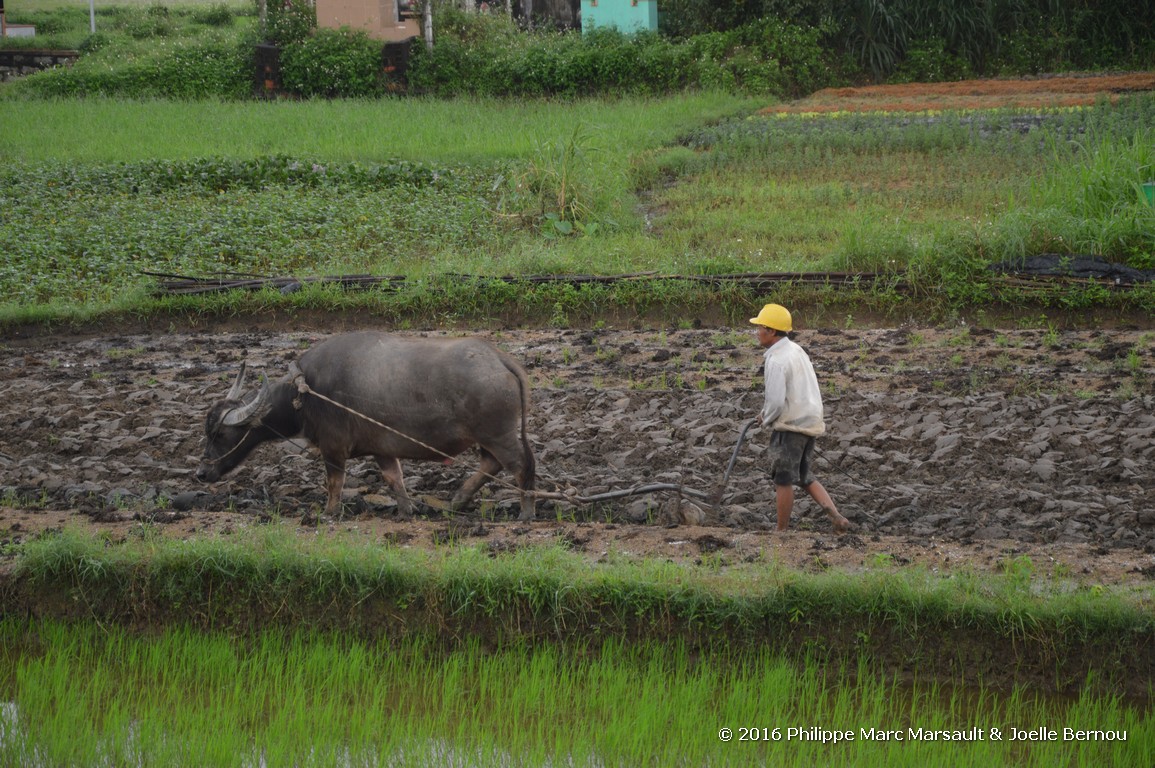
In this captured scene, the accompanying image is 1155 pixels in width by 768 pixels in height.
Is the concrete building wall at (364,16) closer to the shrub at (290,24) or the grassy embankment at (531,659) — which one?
the shrub at (290,24)

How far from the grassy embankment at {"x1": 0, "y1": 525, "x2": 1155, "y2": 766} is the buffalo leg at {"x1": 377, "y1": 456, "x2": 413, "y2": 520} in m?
0.78

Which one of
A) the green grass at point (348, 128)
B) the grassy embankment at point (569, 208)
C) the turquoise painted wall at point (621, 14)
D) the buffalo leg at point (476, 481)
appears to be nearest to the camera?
the buffalo leg at point (476, 481)

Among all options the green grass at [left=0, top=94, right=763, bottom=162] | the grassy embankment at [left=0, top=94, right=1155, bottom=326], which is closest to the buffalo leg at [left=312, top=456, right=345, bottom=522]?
the grassy embankment at [left=0, top=94, right=1155, bottom=326]

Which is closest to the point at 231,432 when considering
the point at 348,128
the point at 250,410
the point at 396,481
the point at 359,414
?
the point at 250,410

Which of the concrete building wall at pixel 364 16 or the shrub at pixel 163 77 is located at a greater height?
the concrete building wall at pixel 364 16

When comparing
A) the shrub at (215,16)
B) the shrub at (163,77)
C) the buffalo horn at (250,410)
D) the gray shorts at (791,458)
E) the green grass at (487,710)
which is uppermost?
the shrub at (215,16)

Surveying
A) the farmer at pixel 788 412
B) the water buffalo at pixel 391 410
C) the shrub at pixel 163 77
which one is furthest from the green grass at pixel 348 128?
the farmer at pixel 788 412

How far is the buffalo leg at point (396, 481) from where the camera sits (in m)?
6.50

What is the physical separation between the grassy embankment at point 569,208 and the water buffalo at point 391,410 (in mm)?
4426

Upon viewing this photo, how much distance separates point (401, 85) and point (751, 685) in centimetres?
2165

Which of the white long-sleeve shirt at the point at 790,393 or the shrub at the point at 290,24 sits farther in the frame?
the shrub at the point at 290,24

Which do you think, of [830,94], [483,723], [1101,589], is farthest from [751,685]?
[830,94]

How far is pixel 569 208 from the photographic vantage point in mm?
13609

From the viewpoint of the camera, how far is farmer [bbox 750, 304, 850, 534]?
5.76 meters
